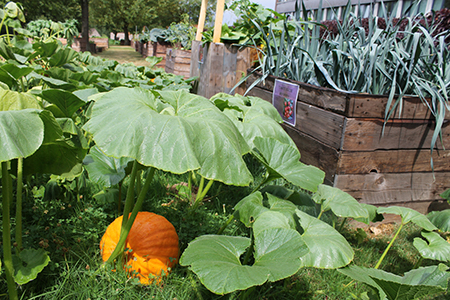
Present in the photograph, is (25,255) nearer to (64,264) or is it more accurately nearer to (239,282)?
(64,264)

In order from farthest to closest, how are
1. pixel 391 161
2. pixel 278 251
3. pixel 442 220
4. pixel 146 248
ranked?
pixel 391 161
pixel 442 220
pixel 146 248
pixel 278 251

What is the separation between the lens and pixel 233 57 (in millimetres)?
3996

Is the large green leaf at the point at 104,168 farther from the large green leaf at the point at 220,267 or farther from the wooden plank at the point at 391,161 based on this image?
the wooden plank at the point at 391,161

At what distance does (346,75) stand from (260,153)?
1293mm

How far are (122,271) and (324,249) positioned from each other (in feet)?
2.84

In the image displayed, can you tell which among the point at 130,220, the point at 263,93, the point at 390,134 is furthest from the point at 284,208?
the point at 263,93

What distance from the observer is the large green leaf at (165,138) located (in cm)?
93

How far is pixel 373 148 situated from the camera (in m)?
2.18

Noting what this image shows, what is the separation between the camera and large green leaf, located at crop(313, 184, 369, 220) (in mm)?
1475

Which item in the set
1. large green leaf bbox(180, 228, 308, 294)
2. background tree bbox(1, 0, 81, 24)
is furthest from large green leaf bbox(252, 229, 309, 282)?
background tree bbox(1, 0, 81, 24)

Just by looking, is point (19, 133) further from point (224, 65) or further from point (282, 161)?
point (224, 65)

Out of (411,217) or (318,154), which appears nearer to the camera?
(411,217)

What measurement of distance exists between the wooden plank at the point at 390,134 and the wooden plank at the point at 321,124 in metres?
0.07

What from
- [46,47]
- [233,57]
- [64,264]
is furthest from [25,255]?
[233,57]
